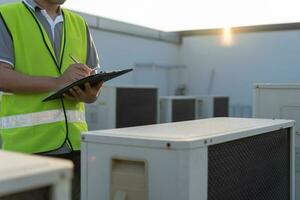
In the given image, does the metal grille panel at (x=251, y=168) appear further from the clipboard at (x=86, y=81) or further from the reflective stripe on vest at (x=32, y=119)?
the reflective stripe on vest at (x=32, y=119)

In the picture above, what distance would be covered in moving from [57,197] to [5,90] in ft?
3.84

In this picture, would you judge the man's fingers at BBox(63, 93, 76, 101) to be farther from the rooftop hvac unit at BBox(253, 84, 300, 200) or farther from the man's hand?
the rooftop hvac unit at BBox(253, 84, 300, 200)

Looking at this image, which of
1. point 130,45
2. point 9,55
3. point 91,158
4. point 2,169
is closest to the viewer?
point 2,169

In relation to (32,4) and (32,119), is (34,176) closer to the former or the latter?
(32,119)

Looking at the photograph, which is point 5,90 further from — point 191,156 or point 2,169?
point 2,169

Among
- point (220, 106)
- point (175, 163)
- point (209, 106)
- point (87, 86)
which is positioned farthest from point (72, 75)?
point (220, 106)

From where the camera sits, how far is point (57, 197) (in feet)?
3.17

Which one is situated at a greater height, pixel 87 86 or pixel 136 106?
pixel 87 86

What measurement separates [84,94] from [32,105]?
8.5 inches

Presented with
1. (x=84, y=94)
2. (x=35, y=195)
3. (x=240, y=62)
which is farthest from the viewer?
(x=240, y=62)

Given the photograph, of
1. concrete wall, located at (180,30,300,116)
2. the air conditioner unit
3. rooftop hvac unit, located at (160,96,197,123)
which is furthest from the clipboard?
concrete wall, located at (180,30,300,116)

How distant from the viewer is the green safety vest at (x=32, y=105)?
2053 mm

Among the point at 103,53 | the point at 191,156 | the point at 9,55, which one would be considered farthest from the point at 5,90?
the point at 103,53

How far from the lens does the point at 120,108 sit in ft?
17.3
